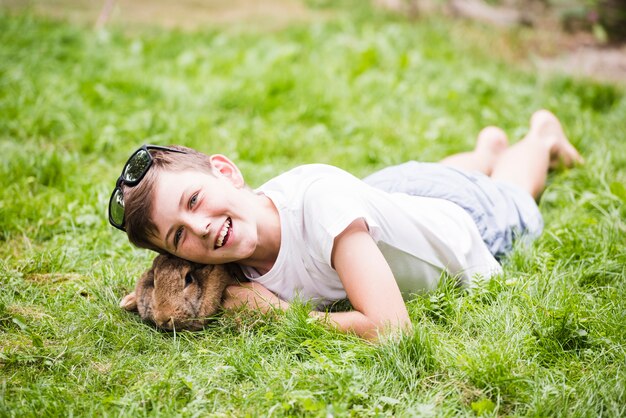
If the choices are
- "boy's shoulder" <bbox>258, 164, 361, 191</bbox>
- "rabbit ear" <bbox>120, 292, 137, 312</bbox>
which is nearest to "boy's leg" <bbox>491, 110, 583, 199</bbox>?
"boy's shoulder" <bbox>258, 164, 361, 191</bbox>

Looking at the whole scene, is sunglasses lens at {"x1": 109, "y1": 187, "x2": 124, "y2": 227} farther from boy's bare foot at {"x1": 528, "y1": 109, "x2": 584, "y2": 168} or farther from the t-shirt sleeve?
boy's bare foot at {"x1": 528, "y1": 109, "x2": 584, "y2": 168}

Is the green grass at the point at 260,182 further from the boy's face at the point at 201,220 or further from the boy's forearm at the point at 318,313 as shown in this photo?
the boy's face at the point at 201,220

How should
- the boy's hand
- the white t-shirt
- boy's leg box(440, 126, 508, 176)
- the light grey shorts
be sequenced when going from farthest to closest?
boy's leg box(440, 126, 508, 176) → the light grey shorts → the white t-shirt → the boy's hand

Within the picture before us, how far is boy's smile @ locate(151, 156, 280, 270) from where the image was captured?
98.2 inches

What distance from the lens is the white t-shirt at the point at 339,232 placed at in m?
2.55

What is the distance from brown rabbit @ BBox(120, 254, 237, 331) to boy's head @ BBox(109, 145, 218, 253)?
4.9 inches

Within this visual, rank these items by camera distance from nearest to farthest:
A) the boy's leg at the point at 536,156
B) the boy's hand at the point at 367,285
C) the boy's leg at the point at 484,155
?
1. the boy's hand at the point at 367,285
2. the boy's leg at the point at 536,156
3. the boy's leg at the point at 484,155

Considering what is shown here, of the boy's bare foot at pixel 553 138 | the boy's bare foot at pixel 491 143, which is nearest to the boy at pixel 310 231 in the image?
the boy's bare foot at pixel 491 143

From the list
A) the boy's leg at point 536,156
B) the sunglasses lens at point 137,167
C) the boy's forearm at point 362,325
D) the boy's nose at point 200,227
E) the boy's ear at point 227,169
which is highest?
the sunglasses lens at point 137,167

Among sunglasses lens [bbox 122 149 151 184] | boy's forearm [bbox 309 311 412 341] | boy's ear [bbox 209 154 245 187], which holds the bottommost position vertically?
boy's forearm [bbox 309 311 412 341]

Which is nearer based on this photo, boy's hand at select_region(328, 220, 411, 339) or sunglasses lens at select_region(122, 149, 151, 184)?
boy's hand at select_region(328, 220, 411, 339)

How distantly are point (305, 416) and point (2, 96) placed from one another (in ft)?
13.5

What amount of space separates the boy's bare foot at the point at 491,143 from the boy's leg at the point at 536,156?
0.28ft

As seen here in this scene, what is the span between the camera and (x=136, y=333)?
2.67 meters
